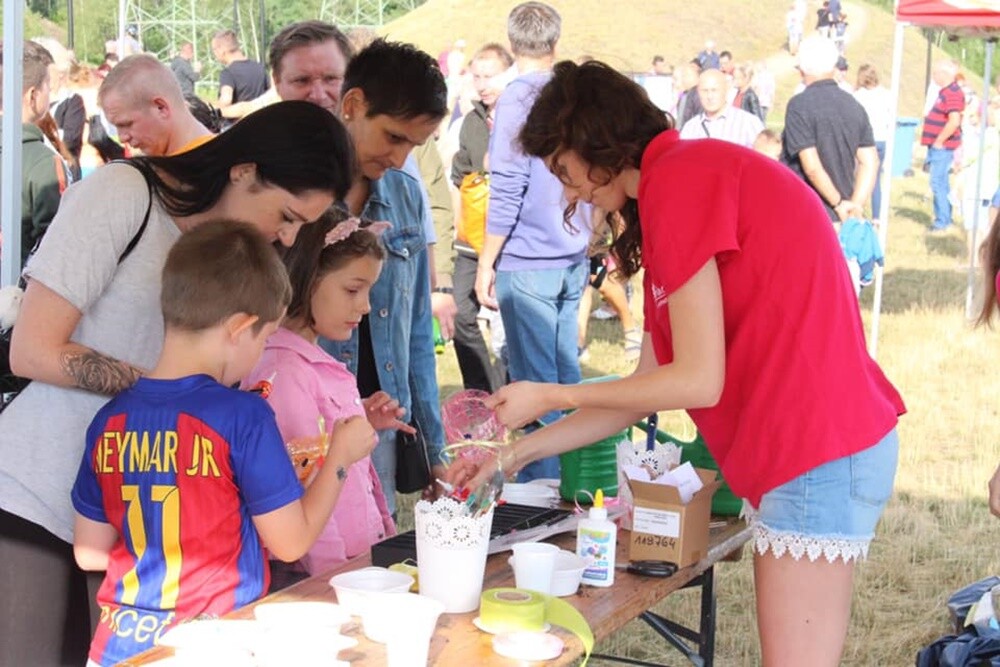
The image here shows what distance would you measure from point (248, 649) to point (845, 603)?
1015mm

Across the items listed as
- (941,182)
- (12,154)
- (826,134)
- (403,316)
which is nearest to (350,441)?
(403,316)

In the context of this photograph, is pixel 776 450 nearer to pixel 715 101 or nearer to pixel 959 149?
pixel 715 101

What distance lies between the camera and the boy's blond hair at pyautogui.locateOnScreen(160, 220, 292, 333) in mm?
2043

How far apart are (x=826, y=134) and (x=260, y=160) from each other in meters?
5.66

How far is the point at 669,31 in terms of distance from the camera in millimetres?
33562

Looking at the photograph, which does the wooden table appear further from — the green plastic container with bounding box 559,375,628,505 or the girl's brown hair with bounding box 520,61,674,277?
the girl's brown hair with bounding box 520,61,674,277

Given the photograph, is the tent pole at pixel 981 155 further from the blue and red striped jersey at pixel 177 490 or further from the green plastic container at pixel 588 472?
the blue and red striped jersey at pixel 177 490

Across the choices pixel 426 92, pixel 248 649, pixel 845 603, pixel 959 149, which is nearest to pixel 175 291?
pixel 248 649

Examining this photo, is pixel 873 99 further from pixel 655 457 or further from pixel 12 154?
pixel 655 457

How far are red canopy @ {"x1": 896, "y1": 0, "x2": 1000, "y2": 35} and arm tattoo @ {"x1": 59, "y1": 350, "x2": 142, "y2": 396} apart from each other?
682cm

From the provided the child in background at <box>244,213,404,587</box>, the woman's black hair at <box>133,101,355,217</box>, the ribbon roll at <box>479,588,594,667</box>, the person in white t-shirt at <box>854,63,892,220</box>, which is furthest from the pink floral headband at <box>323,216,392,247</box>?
the person in white t-shirt at <box>854,63,892,220</box>

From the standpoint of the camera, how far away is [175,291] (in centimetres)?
205

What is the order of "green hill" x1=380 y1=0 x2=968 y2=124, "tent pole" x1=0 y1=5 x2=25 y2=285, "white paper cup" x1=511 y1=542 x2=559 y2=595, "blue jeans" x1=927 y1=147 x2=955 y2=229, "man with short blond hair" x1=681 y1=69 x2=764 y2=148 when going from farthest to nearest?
"green hill" x1=380 y1=0 x2=968 y2=124 < "blue jeans" x1=927 y1=147 x2=955 y2=229 < "man with short blond hair" x1=681 y1=69 x2=764 y2=148 < "tent pole" x1=0 y1=5 x2=25 y2=285 < "white paper cup" x1=511 y1=542 x2=559 y2=595

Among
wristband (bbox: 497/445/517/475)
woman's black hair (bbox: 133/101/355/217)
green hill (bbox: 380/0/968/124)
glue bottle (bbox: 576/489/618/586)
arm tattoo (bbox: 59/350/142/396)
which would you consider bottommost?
glue bottle (bbox: 576/489/618/586)
